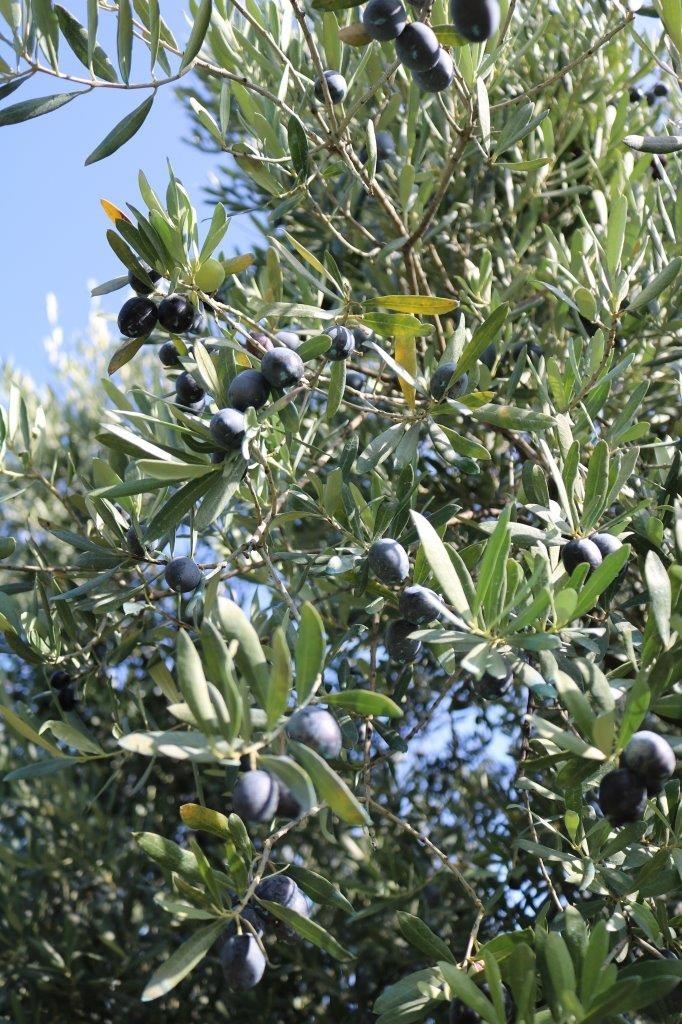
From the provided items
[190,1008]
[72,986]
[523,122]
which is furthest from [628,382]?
[72,986]

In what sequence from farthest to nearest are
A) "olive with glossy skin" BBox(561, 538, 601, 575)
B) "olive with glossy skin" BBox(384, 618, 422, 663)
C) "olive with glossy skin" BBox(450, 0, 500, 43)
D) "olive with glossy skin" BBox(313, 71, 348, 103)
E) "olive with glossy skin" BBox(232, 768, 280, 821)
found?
"olive with glossy skin" BBox(313, 71, 348, 103) → "olive with glossy skin" BBox(384, 618, 422, 663) → "olive with glossy skin" BBox(561, 538, 601, 575) → "olive with glossy skin" BBox(450, 0, 500, 43) → "olive with glossy skin" BBox(232, 768, 280, 821)

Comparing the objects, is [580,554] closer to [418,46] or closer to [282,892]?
[282,892]

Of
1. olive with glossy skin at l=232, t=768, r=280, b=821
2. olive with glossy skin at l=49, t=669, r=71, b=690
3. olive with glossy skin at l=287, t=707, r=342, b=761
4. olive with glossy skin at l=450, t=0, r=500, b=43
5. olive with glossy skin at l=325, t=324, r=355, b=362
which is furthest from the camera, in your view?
olive with glossy skin at l=49, t=669, r=71, b=690

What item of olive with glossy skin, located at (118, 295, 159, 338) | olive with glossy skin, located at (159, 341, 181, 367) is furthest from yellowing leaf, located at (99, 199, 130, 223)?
olive with glossy skin, located at (159, 341, 181, 367)

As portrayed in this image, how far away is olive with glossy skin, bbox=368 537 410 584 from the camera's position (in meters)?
1.33

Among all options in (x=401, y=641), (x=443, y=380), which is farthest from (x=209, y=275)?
(x=401, y=641)

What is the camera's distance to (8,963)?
9.05 ft

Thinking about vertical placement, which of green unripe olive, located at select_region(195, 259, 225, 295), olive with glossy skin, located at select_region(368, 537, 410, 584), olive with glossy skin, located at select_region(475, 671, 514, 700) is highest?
green unripe olive, located at select_region(195, 259, 225, 295)

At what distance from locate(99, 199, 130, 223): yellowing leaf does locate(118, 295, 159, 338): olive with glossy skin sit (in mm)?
130

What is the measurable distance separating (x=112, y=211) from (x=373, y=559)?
668 millimetres

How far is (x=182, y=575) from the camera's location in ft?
4.99

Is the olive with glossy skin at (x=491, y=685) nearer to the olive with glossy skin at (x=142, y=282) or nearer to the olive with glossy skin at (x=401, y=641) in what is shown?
the olive with glossy skin at (x=401, y=641)

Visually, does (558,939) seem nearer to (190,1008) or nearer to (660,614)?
(660,614)

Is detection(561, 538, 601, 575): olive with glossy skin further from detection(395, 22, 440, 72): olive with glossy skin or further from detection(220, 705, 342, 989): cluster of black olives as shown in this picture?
detection(395, 22, 440, 72): olive with glossy skin
